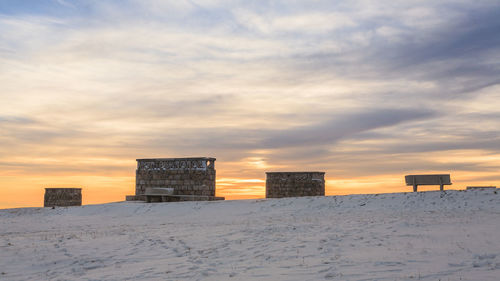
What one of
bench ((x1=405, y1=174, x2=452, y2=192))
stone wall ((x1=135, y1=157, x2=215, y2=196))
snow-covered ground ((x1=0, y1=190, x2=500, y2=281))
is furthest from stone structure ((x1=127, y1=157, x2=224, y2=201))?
bench ((x1=405, y1=174, x2=452, y2=192))

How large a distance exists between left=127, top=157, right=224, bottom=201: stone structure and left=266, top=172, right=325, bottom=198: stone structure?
530cm

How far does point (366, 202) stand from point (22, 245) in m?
13.6

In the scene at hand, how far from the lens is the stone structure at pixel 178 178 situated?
27.4m

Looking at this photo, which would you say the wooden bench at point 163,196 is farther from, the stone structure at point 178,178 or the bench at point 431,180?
the bench at point 431,180

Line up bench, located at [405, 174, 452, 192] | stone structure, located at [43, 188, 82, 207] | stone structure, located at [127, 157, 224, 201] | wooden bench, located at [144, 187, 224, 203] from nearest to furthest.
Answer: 1. bench, located at [405, 174, 452, 192]
2. wooden bench, located at [144, 187, 224, 203]
3. stone structure, located at [127, 157, 224, 201]
4. stone structure, located at [43, 188, 82, 207]

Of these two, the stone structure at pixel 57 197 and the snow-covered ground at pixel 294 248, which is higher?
the stone structure at pixel 57 197

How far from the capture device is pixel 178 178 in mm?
27844

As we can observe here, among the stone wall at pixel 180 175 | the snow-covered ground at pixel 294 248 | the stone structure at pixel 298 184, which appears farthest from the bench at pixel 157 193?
the stone structure at pixel 298 184

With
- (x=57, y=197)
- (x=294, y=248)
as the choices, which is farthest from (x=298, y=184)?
(x=294, y=248)

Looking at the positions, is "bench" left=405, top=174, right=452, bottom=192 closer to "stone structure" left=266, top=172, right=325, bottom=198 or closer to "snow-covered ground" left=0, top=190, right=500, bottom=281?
"snow-covered ground" left=0, top=190, right=500, bottom=281

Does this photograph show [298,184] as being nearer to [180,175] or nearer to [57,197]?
[180,175]

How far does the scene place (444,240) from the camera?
1065 centimetres

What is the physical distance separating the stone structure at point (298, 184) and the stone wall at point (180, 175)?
5.33 meters

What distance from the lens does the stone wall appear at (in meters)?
27.5
